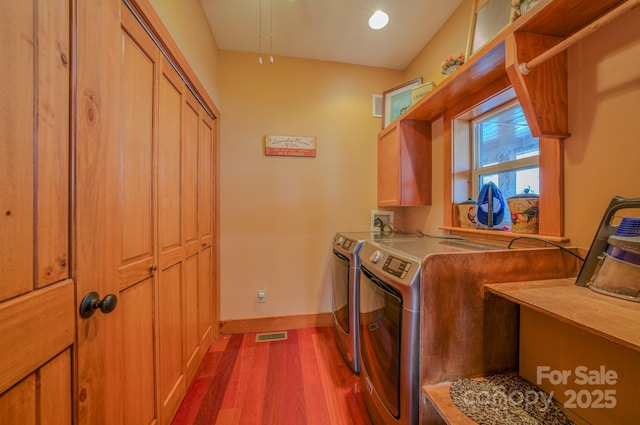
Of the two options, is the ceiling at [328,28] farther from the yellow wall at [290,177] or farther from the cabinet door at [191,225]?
the cabinet door at [191,225]

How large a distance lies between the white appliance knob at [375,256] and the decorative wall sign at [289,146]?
140 centimetres

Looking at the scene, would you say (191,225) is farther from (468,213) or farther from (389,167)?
(468,213)

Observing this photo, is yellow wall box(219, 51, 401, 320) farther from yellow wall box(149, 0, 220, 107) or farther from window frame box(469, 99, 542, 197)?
window frame box(469, 99, 542, 197)

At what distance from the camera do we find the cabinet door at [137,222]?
2.96ft

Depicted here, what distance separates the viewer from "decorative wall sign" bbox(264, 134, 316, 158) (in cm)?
225

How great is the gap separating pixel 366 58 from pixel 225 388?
10.2ft

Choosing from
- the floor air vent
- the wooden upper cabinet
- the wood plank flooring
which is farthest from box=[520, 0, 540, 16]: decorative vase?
the floor air vent

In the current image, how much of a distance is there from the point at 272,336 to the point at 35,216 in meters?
2.02

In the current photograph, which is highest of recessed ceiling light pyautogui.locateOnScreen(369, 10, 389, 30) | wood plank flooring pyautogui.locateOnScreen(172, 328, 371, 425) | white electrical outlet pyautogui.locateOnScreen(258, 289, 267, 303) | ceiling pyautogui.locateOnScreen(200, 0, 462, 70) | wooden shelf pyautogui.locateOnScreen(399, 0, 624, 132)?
ceiling pyautogui.locateOnScreen(200, 0, 462, 70)

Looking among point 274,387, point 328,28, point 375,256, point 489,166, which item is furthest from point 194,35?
point 274,387

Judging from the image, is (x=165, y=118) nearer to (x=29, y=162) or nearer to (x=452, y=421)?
(x=29, y=162)

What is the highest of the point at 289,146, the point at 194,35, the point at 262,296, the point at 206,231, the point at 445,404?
the point at 194,35

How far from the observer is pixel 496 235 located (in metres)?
1.35

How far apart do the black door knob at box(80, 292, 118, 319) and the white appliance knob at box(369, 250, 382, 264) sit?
108 cm
